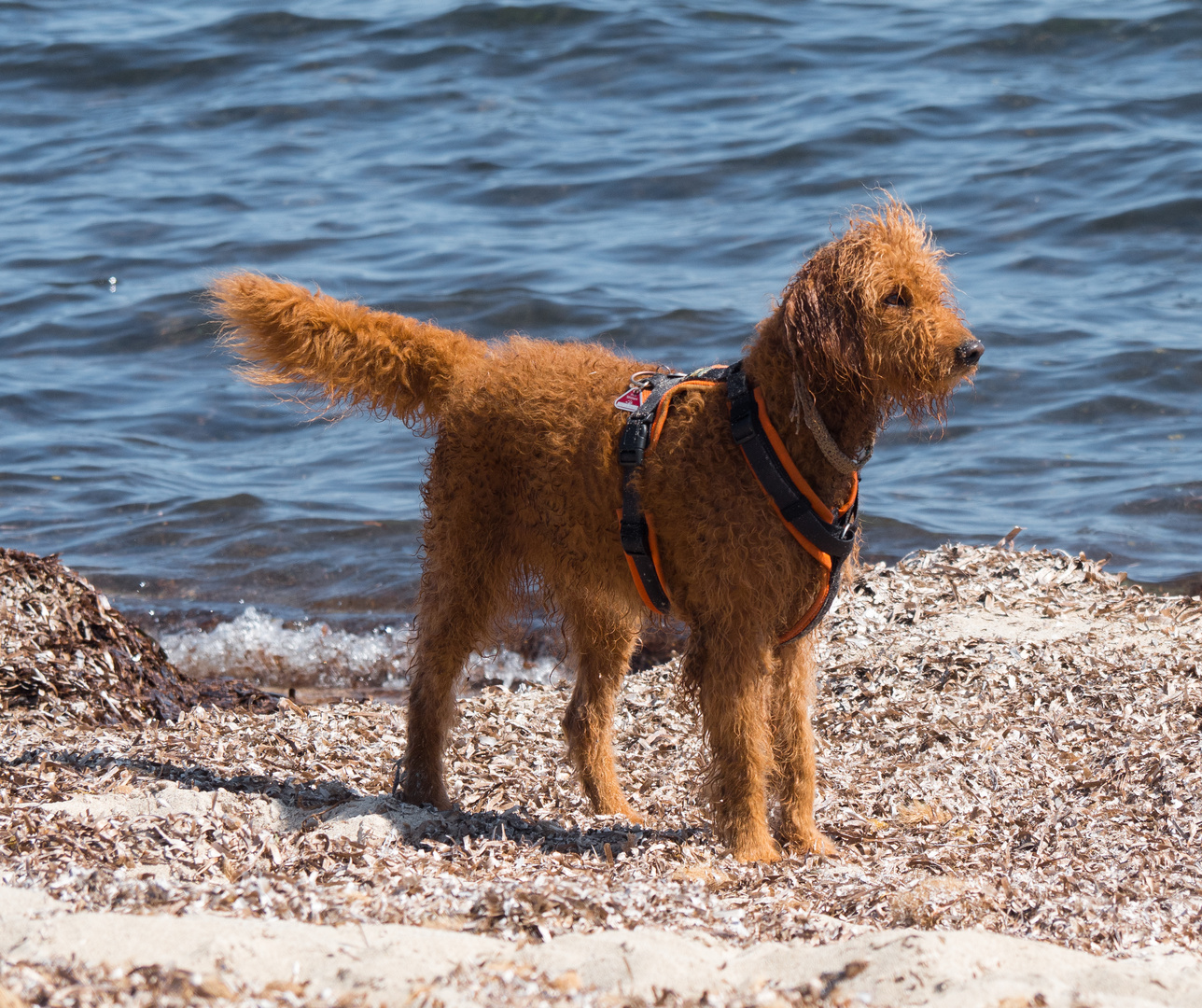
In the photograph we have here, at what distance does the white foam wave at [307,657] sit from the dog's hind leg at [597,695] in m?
2.49

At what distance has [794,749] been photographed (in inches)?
185

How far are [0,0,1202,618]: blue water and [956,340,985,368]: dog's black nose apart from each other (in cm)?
267

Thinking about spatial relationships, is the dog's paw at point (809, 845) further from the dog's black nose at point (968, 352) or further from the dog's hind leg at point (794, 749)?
the dog's black nose at point (968, 352)

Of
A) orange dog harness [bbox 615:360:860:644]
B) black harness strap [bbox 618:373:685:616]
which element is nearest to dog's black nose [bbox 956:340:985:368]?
orange dog harness [bbox 615:360:860:644]

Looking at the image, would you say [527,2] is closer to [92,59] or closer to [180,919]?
[92,59]

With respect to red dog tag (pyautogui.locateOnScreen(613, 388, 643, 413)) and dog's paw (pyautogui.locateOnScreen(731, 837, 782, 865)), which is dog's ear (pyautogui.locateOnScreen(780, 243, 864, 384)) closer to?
red dog tag (pyautogui.locateOnScreen(613, 388, 643, 413))

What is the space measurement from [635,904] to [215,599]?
19.6 feet

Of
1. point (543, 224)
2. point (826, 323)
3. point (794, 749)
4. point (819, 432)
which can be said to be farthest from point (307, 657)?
point (543, 224)

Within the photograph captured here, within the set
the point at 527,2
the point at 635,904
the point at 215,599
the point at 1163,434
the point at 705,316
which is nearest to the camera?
the point at 635,904

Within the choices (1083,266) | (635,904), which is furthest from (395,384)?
(1083,266)

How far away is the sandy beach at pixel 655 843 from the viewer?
309 cm

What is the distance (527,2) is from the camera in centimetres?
2020

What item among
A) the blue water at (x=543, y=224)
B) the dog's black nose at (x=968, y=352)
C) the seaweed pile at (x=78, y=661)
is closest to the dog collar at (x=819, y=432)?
the dog's black nose at (x=968, y=352)

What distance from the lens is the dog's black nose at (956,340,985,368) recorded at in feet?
12.9
